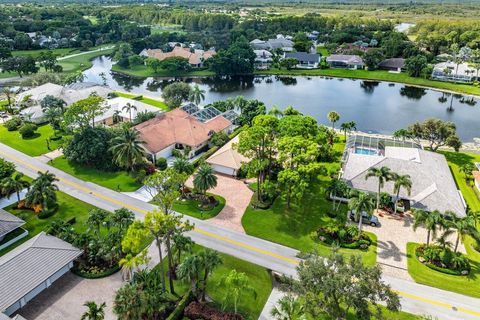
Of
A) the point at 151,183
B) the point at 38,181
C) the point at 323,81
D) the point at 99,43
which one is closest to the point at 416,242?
the point at 151,183

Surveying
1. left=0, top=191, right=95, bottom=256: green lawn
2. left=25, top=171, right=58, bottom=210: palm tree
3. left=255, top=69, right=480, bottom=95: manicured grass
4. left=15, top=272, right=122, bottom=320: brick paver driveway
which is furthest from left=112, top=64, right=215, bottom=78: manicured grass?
left=15, top=272, right=122, bottom=320: brick paver driveway

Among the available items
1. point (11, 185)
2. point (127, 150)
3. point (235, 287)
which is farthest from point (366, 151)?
point (11, 185)

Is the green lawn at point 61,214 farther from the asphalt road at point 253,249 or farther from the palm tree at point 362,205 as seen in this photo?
the palm tree at point 362,205

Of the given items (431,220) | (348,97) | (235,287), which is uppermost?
(431,220)

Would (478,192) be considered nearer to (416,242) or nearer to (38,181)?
(416,242)

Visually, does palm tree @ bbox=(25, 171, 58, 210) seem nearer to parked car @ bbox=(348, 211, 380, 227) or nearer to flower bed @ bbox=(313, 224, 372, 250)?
flower bed @ bbox=(313, 224, 372, 250)

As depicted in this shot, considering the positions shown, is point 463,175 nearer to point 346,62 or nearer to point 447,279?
point 447,279
